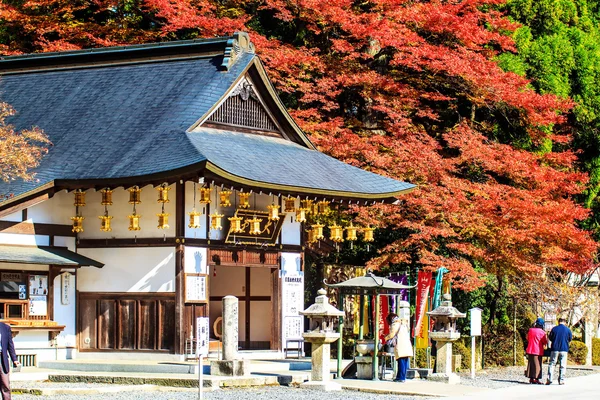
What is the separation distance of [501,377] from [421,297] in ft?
9.11

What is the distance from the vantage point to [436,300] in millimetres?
25297

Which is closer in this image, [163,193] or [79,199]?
[163,193]

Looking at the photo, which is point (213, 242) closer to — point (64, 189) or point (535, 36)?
point (64, 189)

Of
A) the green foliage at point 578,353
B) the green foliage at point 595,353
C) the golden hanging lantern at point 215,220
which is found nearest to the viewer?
the golden hanging lantern at point 215,220

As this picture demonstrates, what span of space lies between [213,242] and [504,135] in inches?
477

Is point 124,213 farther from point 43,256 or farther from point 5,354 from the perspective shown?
point 5,354

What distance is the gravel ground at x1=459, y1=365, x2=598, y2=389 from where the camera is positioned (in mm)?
23484

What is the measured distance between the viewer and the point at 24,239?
23.8 meters

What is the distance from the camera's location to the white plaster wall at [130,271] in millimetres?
23875

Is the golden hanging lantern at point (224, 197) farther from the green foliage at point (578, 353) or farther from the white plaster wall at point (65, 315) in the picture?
the green foliage at point (578, 353)

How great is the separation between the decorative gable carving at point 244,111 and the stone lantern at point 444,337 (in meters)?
6.37

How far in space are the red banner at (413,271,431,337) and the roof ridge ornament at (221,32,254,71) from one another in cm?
666

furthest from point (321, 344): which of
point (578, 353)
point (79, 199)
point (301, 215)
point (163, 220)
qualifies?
point (578, 353)

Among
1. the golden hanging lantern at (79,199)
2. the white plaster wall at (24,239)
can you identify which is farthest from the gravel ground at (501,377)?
the white plaster wall at (24,239)
